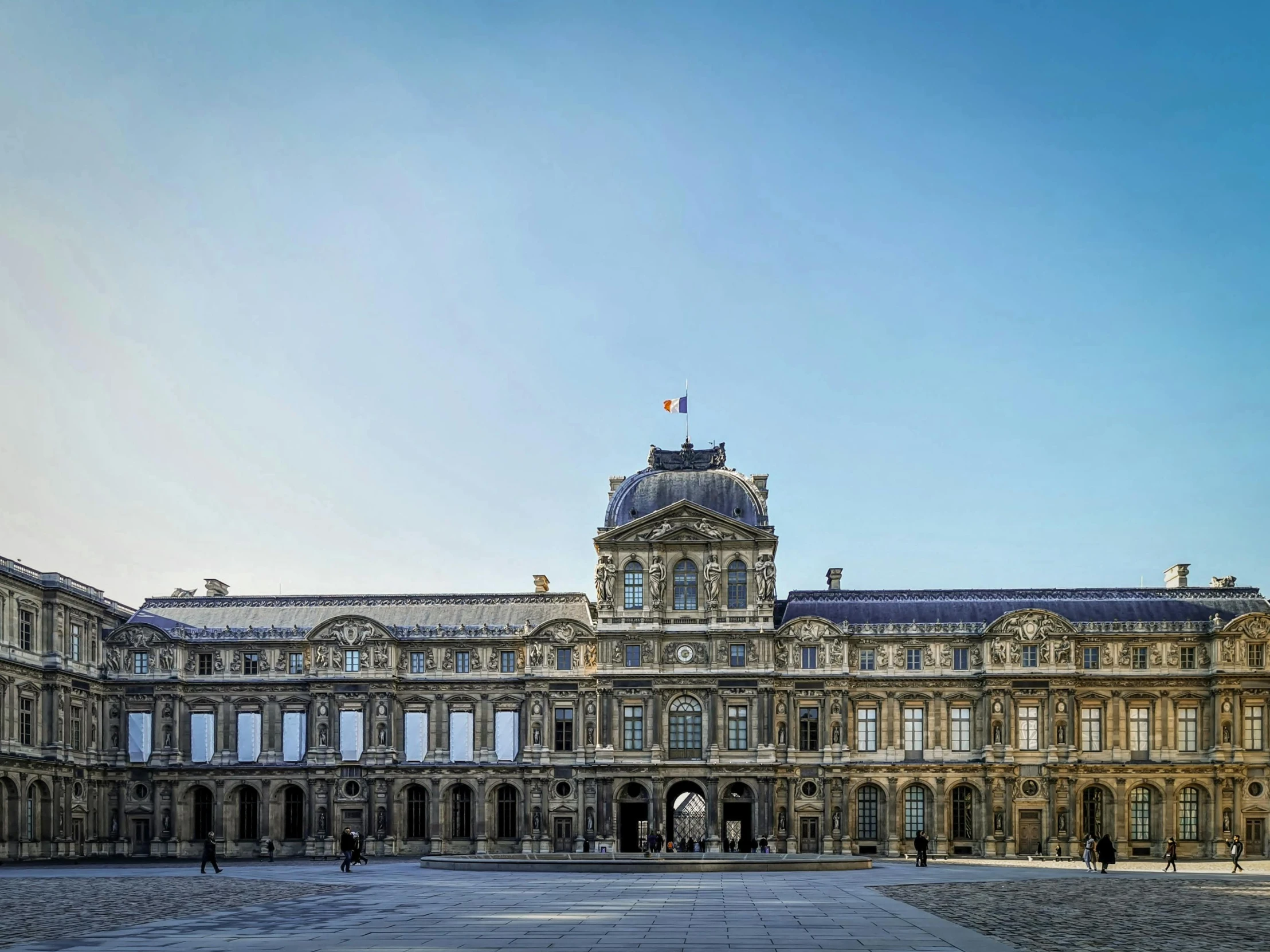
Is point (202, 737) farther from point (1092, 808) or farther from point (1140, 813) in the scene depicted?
point (1140, 813)

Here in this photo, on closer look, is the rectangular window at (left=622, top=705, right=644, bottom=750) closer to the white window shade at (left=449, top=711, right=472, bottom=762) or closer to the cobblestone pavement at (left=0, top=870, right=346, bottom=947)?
the white window shade at (left=449, top=711, right=472, bottom=762)

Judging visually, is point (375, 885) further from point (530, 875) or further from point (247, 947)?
point (247, 947)

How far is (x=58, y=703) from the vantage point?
265ft

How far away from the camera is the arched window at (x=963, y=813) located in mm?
85250

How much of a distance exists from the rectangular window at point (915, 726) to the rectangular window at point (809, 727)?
529 cm

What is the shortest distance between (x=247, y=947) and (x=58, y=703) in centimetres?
5708

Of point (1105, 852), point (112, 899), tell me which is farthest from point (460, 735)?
point (112, 899)

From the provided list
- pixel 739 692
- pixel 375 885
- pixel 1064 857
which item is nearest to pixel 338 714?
pixel 739 692

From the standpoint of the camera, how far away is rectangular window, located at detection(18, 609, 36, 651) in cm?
7688

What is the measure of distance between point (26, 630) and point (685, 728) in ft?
122

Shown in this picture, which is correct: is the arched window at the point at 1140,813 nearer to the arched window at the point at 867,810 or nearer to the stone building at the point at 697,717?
the stone building at the point at 697,717

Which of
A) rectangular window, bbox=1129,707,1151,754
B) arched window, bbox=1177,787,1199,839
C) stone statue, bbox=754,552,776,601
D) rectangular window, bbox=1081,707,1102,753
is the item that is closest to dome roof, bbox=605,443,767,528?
stone statue, bbox=754,552,776,601

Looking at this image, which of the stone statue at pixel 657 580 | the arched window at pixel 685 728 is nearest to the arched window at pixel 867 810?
the arched window at pixel 685 728

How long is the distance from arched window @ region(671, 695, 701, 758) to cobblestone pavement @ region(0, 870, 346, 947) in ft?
108
